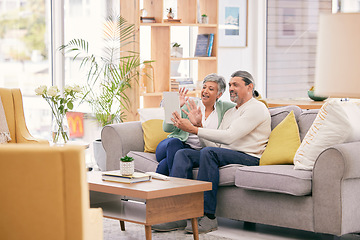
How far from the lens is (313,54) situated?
8203mm

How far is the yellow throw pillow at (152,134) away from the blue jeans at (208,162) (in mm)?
562

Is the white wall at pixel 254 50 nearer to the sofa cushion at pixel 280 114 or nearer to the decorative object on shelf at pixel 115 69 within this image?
the decorative object on shelf at pixel 115 69

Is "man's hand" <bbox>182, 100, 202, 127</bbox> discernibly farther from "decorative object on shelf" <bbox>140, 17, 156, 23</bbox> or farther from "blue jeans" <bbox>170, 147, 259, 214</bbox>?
"decorative object on shelf" <bbox>140, 17, 156, 23</bbox>

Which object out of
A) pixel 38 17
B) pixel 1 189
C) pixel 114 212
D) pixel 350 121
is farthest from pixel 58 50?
pixel 1 189

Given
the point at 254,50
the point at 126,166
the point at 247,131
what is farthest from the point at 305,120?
the point at 254,50

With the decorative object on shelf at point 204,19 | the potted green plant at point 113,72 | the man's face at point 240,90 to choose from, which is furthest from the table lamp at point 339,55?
the decorative object on shelf at point 204,19

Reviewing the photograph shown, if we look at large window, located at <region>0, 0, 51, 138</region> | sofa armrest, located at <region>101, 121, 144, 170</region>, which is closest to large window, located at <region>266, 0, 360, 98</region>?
large window, located at <region>0, 0, 51, 138</region>

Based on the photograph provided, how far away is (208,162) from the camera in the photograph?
4.20 metres

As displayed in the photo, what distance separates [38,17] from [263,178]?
3.44 meters

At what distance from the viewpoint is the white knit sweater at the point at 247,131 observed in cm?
433

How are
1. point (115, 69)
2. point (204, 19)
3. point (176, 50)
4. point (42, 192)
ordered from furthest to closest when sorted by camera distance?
point (204, 19) < point (176, 50) < point (115, 69) < point (42, 192)

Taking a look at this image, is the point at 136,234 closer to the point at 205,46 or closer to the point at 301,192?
the point at 301,192

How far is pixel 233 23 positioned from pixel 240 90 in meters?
3.63

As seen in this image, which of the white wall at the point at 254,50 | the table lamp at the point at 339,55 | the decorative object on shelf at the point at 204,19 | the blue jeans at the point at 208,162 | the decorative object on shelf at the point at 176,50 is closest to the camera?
the table lamp at the point at 339,55
